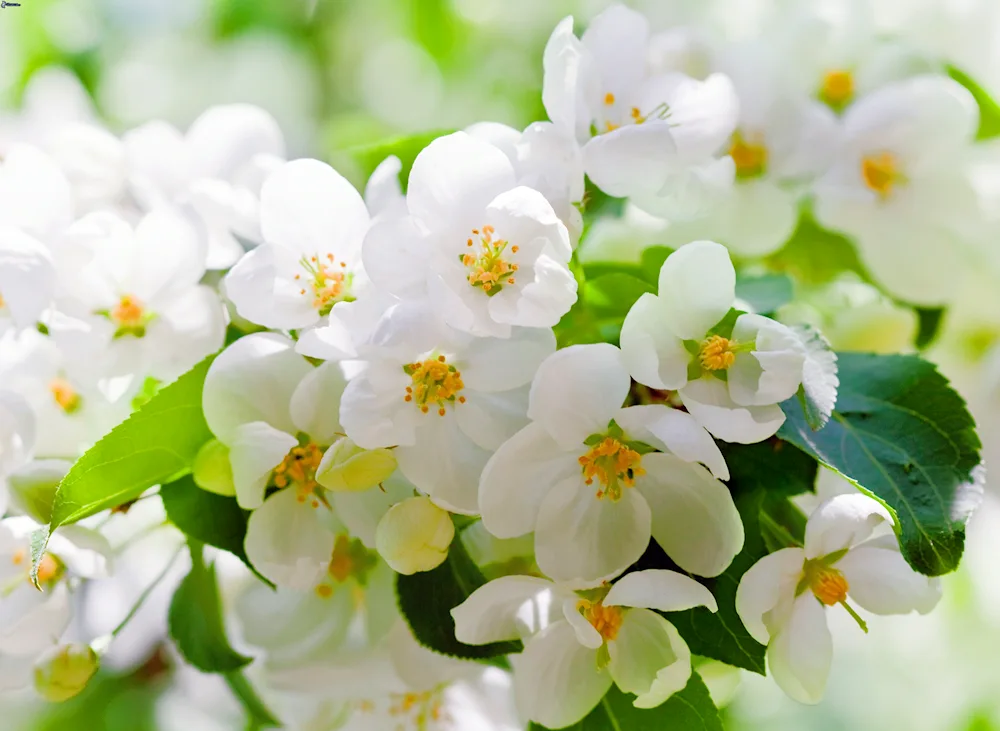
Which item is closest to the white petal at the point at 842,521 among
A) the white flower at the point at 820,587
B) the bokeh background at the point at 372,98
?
the white flower at the point at 820,587

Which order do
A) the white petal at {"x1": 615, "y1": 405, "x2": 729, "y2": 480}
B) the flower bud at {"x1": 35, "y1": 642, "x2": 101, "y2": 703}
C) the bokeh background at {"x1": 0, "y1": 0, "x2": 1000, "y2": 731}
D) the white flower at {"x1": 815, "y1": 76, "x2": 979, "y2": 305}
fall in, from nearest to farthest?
the white petal at {"x1": 615, "y1": 405, "x2": 729, "y2": 480}, the flower bud at {"x1": 35, "y1": 642, "x2": 101, "y2": 703}, the white flower at {"x1": 815, "y1": 76, "x2": 979, "y2": 305}, the bokeh background at {"x1": 0, "y1": 0, "x2": 1000, "y2": 731}

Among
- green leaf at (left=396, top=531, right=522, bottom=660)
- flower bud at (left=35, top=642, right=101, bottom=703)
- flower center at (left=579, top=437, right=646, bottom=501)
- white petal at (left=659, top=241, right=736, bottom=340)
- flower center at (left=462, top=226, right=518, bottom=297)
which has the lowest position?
flower bud at (left=35, top=642, right=101, bottom=703)

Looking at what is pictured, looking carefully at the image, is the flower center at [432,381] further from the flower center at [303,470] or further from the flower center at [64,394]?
the flower center at [64,394]

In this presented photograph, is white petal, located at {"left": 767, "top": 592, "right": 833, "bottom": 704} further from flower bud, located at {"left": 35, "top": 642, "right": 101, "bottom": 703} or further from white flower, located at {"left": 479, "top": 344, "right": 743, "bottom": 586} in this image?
flower bud, located at {"left": 35, "top": 642, "right": 101, "bottom": 703}

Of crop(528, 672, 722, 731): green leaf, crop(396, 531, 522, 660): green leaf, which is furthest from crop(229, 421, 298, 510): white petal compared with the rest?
crop(528, 672, 722, 731): green leaf

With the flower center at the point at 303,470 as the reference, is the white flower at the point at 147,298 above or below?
above

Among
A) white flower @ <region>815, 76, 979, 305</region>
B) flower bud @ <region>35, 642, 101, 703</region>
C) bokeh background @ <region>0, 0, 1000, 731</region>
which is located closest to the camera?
flower bud @ <region>35, 642, 101, 703</region>

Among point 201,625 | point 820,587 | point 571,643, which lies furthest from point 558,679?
point 201,625
